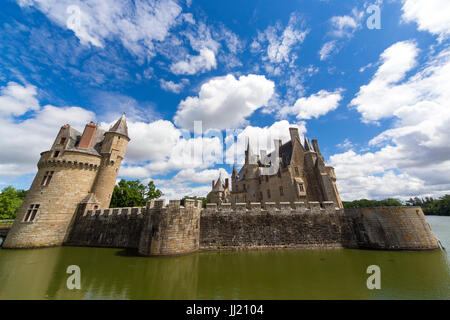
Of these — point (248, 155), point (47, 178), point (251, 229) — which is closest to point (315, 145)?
point (248, 155)

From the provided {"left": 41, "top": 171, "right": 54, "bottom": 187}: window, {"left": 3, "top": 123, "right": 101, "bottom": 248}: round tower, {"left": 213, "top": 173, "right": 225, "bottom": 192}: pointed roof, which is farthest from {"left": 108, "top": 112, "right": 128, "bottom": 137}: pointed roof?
{"left": 213, "top": 173, "right": 225, "bottom": 192}: pointed roof

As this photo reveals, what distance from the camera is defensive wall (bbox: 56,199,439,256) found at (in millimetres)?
13562

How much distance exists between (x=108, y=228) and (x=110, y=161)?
8.55 meters

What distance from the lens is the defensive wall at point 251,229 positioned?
1356cm

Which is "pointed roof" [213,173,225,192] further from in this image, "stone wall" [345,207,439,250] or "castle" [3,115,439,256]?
"stone wall" [345,207,439,250]

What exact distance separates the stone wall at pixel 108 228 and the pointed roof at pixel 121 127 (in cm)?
1087

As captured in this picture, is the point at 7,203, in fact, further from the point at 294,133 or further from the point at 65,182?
the point at 294,133

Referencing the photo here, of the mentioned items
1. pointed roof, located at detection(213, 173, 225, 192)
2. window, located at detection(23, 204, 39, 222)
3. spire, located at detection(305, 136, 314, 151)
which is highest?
spire, located at detection(305, 136, 314, 151)

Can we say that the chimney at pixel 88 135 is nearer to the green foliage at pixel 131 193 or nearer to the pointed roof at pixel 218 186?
the green foliage at pixel 131 193

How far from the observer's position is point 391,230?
576 inches

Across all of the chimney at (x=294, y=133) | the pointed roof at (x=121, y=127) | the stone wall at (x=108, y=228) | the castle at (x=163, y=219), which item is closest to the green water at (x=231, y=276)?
the castle at (x=163, y=219)

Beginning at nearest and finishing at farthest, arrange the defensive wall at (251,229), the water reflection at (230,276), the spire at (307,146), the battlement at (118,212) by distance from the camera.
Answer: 1. the water reflection at (230,276)
2. the defensive wall at (251,229)
3. the battlement at (118,212)
4. the spire at (307,146)
